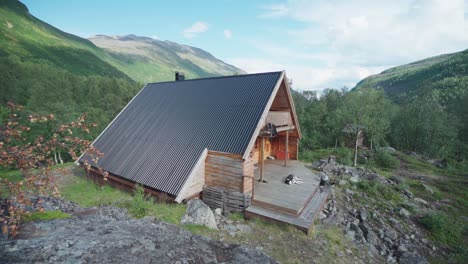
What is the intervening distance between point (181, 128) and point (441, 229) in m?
14.3

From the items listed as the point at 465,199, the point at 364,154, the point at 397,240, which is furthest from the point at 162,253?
the point at 364,154

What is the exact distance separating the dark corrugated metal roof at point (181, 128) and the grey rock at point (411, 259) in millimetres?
7683

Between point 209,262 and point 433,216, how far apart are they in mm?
12374

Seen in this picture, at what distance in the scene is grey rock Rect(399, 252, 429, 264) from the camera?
8398 mm

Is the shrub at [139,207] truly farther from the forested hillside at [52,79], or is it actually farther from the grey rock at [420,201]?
the forested hillside at [52,79]

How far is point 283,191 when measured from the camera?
1130cm

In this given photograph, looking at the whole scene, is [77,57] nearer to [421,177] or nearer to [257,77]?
[257,77]

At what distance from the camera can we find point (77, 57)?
3575 inches

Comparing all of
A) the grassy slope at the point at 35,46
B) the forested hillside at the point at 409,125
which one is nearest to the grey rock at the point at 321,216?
the forested hillside at the point at 409,125

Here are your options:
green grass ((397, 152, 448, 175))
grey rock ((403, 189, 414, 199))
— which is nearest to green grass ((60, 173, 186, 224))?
grey rock ((403, 189, 414, 199))

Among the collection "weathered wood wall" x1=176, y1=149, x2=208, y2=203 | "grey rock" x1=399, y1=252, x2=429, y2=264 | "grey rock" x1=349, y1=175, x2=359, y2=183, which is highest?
"weathered wood wall" x1=176, y1=149, x2=208, y2=203

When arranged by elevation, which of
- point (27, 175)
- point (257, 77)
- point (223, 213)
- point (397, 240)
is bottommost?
point (397, 240)

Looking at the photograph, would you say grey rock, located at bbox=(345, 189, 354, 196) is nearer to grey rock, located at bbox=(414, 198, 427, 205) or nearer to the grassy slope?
grey rock, located at bbox=(414, 198, 427, 205)

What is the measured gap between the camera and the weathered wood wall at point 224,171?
9.91m
